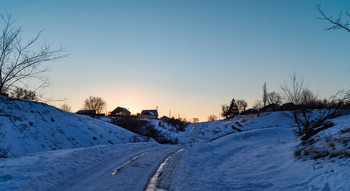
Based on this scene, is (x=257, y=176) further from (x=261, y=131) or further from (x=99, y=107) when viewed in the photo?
(x=99, y=107)

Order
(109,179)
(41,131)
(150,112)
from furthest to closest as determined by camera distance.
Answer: (150,112) → (41,131) → (109,179)

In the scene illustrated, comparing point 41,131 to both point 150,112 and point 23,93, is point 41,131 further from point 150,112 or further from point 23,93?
point 150,112

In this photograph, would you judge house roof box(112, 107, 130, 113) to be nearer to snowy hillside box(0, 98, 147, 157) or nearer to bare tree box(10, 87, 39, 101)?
snowy hillside box(0, 98, 147, 157)

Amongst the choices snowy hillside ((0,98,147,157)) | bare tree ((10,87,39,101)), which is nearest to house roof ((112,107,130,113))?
snowy hillside ((0,98,147,157))

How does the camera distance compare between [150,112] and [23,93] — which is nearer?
[23,93]

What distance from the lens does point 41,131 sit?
16.2 meters

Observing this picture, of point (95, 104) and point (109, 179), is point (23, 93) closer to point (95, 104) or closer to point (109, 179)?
point (109, 179)

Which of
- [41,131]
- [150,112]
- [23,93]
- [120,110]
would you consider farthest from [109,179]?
[120,110]

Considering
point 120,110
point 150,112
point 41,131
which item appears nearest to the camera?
point 41,131

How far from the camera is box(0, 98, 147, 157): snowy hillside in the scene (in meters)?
12.9

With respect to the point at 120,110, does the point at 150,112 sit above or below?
below

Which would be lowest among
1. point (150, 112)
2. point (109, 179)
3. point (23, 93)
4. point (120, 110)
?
point (109, 179)

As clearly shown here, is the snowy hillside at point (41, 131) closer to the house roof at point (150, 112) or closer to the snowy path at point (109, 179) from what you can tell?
the snowy path at point (109, 179)

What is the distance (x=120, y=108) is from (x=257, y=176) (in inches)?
4300
